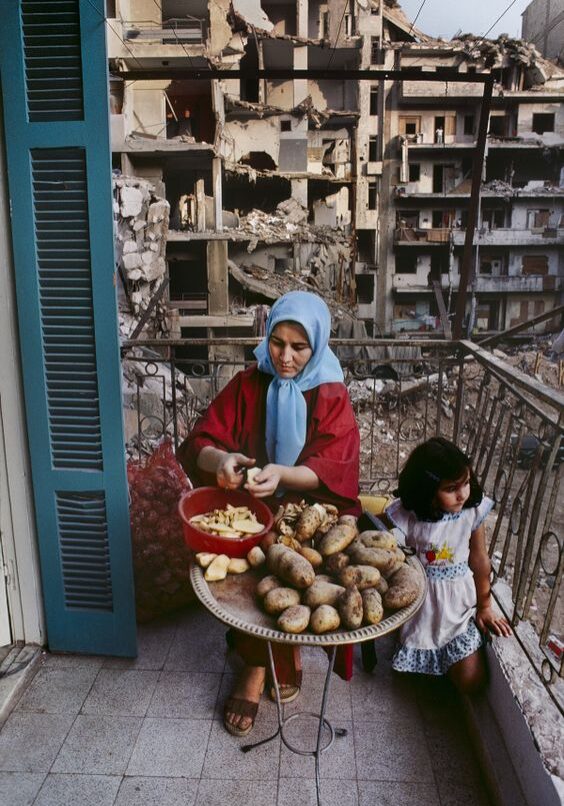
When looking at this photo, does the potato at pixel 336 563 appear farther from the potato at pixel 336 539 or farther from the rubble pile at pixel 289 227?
the rubble pile at pixel 289 227

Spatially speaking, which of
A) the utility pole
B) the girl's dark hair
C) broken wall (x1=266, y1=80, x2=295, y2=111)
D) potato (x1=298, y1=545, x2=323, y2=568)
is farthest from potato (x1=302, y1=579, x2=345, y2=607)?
broken wall (x1=266, y1=80, x2=295, y2=111)

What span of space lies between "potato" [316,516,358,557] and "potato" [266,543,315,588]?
8 centimetres

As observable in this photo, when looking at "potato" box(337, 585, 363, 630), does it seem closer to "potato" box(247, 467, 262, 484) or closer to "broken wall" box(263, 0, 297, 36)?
"potato" box(247, 467, 262, 484)

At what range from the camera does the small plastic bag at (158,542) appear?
2305mm

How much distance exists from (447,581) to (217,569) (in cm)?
Result: 80

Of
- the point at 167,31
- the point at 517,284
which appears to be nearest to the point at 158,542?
the point at 167,31

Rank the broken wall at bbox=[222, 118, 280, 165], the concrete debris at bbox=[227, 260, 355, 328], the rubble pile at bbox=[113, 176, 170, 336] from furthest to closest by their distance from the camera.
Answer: the rubble pile at bbox=[113, 176, 170, 336] < the concrete debris at bbox=[227, 260, 355, 328] < the broken wall at bbox=[222, 118, 280, 165]

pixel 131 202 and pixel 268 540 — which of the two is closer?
pixel 268 540

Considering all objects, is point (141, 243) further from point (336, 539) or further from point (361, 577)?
point (361, 577)

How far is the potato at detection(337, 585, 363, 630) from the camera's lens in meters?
1.28

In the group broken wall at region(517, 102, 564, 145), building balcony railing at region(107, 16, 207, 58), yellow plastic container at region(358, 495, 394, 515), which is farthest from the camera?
broken wall at region(517, 102, 564, 145)

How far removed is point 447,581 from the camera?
1.79 m

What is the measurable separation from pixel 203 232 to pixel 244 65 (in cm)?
449

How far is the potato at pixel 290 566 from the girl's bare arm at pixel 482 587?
66 cm
